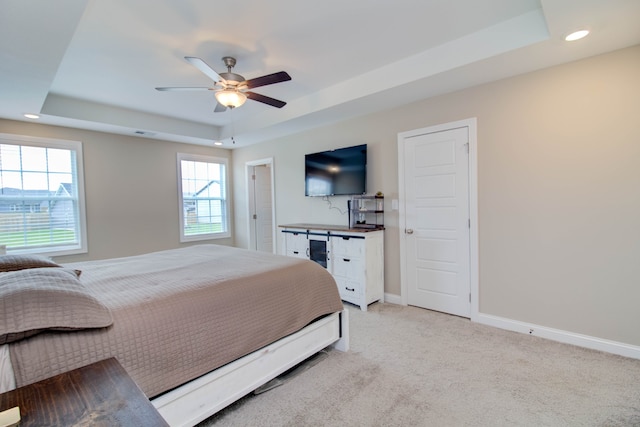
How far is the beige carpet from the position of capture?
168cm

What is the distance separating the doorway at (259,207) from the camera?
18.6ft

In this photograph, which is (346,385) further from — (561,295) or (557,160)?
(557,160)

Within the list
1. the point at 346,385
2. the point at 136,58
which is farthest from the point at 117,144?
the point at 346,385

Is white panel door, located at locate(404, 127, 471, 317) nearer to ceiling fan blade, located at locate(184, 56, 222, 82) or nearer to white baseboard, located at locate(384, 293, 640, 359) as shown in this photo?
white baseboard, located at locate(384, 293, 640, 359)

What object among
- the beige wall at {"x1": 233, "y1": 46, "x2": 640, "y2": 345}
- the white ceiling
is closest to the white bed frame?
the beige wall at {"x1": 233, "y1": 46, "x2": 640, "y2": 345}

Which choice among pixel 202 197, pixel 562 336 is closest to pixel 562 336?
pixel 562 336

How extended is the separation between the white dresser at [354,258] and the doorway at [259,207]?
2010 mm

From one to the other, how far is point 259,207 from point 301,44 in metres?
3.71

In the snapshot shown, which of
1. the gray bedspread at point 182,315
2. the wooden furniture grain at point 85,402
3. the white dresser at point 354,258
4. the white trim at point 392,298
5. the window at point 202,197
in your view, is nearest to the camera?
the wooden furniture grain at point 85,402

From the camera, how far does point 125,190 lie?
4.50 meters

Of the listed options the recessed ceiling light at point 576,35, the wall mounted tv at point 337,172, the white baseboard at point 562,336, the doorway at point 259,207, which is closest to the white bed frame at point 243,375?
the white baseboard at point 562,336

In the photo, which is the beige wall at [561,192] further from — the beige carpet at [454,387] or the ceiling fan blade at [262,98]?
the ceiling fan blade at [262,98]

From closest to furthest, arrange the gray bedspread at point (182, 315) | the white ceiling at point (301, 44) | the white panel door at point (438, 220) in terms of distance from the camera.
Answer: the gray bedspread at point (182, 315)
the white ceiling at point (301, 44)
the white panel door at point (438, 220)

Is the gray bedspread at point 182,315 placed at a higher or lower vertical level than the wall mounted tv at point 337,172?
lower
